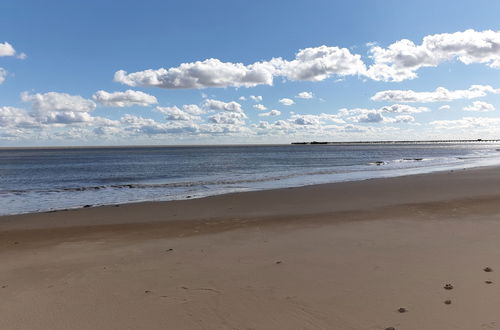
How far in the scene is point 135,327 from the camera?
4.77 meters

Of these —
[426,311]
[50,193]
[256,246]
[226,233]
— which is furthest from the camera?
[50,193]

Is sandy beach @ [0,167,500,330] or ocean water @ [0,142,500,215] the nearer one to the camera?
sandy beach @ [0,167,500,330]

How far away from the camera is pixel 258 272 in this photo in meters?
6.68

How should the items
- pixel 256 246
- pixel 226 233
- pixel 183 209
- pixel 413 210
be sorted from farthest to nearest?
1. pixel 183 209
2. pixel 413 210
3. pixel 226 233
4. pixel 256 246

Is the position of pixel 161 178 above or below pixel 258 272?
below

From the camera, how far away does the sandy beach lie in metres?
4.93

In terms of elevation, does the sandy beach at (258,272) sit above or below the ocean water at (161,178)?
above

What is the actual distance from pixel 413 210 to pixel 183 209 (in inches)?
371

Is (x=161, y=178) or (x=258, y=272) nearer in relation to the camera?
(x=258, y=272)

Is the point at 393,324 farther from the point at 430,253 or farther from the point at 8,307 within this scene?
the point at 8,307

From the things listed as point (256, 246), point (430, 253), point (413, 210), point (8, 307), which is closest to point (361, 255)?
point (430, 253)

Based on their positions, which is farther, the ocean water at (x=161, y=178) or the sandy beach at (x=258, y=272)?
the ocean water at (x=161, y=178)

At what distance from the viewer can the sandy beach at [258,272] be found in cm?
493

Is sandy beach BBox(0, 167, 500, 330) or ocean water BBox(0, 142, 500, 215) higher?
sandy beach BBox(0, 167, 500, 330)
